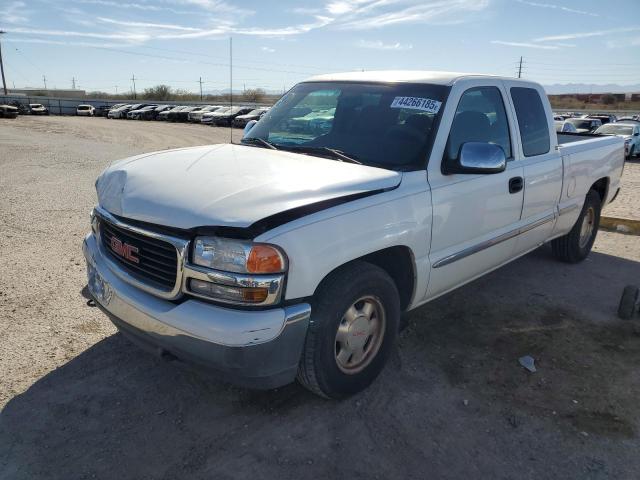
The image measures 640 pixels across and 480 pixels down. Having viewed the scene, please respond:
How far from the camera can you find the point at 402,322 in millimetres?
3689

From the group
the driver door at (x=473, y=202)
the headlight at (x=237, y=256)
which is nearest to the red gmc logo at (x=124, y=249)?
the headlight at (x=237, y=256)

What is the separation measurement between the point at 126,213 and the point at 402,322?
203 centimetres

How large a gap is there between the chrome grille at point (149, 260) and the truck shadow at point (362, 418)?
0.60 meters

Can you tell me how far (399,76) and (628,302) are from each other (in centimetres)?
273

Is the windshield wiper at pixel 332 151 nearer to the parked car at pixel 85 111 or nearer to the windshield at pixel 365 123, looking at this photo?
the windshield at pixel 365 123

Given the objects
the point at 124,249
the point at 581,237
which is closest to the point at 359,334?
the point at 124,249

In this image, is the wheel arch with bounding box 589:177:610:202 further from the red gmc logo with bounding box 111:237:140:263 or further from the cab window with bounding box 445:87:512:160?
the red gmc logo with bounding box 111:237:140:263

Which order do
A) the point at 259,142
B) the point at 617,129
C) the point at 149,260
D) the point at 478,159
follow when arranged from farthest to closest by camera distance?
the point at 617,129 < the point at 259,142 < the point at 478,159 < the point at 149,260

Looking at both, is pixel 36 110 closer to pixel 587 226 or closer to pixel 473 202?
pixel 587 226

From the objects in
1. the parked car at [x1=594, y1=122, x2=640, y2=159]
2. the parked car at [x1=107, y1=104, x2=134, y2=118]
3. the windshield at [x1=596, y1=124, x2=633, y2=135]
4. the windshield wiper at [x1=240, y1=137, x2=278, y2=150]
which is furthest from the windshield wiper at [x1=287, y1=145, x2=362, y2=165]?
the parked car at [x1=107, y1=104, x2=134, y2=118]

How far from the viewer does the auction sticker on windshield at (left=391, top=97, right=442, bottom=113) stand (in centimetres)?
340

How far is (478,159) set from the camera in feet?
10.5

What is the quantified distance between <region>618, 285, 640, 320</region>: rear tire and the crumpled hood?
262cm

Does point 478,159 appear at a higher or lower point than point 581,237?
higher
